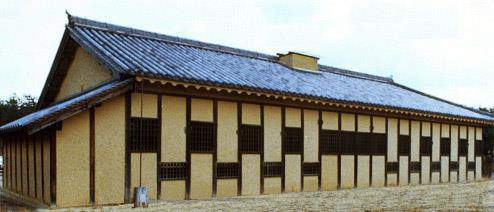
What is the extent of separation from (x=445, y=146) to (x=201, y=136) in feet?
44.4

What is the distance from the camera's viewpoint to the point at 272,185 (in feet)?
51.2

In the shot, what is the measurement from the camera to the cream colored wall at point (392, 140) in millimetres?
19859

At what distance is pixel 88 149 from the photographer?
39.4ft

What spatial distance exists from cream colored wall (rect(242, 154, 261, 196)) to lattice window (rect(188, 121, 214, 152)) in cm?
132

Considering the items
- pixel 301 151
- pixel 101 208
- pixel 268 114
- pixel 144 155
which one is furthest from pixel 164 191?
pixel 301 151

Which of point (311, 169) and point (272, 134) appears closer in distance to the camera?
point (272, 134)

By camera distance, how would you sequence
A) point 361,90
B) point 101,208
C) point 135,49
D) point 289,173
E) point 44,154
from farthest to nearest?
point 361,90, point 289,173, point 135,49, point 44,154, point 101,208

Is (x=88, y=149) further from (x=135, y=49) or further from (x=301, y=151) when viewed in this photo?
(x=301, y=151)

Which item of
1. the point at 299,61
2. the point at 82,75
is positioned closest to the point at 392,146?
the point at 299,61

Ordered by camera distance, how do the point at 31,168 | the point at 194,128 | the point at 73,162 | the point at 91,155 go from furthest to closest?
the point at 194,128 → the point at 31,168 → the point at 91,155 → the point at 73,162

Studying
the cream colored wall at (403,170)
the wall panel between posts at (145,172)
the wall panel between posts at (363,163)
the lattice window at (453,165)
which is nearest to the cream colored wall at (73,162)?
the wall panel between posts at (145,172)

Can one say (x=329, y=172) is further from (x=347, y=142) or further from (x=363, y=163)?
(x=363, y=163)

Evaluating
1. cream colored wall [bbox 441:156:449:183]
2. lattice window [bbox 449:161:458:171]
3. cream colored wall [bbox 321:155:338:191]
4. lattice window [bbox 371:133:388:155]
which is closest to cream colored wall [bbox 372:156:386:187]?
lattice window [bbox 371:133:388:155]

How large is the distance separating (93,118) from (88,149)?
2.40ft
